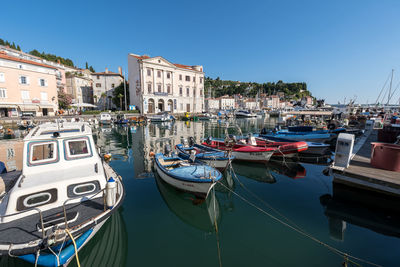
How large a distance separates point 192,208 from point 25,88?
45940 mm

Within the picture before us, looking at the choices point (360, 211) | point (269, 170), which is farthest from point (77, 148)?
point (360, 211)

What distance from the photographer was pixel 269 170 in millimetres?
12656

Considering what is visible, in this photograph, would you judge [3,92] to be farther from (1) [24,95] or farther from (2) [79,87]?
(2) [79,87]

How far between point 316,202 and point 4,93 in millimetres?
49912

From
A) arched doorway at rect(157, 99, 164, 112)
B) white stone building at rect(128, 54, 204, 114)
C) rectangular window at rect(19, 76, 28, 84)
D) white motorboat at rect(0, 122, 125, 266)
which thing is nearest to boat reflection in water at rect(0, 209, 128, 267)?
white motorboat at rect(0, 122, 125, 266)

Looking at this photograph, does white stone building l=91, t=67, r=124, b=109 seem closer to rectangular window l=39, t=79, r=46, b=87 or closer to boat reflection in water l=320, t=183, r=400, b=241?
rectangular window l=39, t=79, r=46, b=87

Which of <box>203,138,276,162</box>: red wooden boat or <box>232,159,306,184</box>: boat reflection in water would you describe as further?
<box>203,138,276,162</box>: red wooden boat

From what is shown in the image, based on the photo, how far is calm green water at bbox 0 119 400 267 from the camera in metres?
5.17

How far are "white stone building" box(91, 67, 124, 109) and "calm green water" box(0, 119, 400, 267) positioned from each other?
55.6 meters

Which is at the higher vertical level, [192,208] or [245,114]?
[245,114]

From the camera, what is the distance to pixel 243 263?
500 cm

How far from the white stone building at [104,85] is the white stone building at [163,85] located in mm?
7807

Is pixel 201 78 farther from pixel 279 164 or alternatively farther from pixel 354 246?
pixel 354 246

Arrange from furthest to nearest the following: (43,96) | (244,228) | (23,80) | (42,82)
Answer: (43,96) → (42,82) → (23,80) → (244,228)
